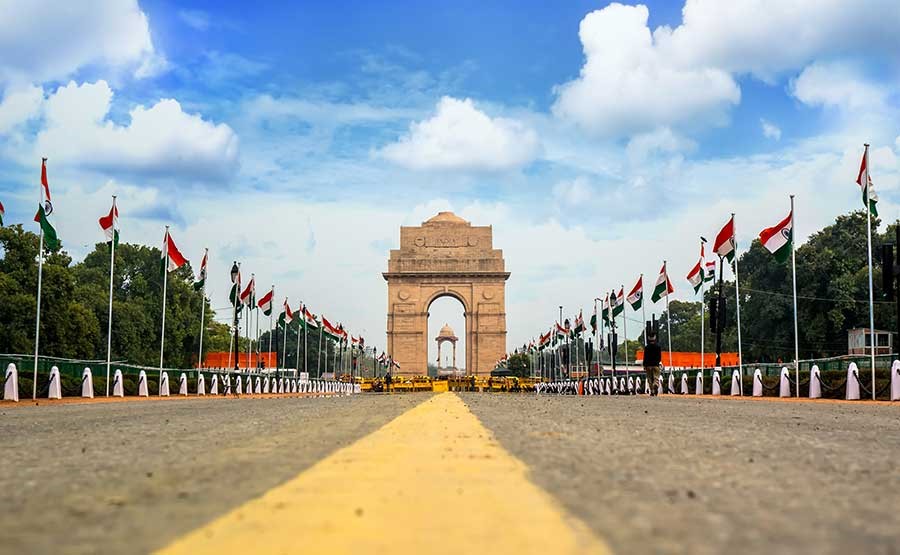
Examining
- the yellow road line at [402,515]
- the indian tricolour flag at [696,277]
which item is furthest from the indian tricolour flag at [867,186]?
the yellow road line at [402,515]

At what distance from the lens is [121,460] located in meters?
6.16

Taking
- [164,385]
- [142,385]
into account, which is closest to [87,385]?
[142,385]

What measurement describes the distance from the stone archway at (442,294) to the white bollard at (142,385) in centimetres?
7041

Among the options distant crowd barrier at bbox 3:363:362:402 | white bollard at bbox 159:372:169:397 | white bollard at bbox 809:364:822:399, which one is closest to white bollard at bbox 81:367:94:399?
distant crowd barrier at bbox 3:363:362:402

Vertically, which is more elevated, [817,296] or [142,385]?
[817,296]

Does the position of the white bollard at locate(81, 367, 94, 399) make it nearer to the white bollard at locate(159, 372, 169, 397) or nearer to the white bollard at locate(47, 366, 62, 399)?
the white bollard at locate(47, 366, 62, 399)

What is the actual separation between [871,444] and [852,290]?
62355 millimetres

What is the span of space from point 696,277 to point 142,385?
25678mm

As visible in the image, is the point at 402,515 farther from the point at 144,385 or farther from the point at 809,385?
the point at 144,385

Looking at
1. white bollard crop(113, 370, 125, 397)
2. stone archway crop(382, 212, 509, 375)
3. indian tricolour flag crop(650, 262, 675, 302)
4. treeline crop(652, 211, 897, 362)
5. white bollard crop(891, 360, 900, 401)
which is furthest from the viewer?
stone archway crop(382, 212, 509, 375)

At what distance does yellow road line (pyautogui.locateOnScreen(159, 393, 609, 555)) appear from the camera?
284cm

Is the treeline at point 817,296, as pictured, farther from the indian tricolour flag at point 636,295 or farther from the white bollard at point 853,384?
the white bollard at point 853,384

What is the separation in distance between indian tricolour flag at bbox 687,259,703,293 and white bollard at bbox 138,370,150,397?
2537 cm

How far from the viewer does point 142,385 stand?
34375 mm
